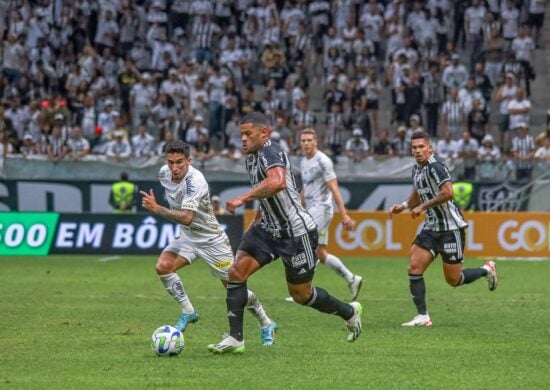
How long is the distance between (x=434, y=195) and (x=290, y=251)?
11.2ft

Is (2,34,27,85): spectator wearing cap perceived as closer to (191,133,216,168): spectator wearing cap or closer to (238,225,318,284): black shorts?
(191,133,216,168): spectator wearing cap

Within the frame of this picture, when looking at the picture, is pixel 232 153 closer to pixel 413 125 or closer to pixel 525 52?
pixel 413 125

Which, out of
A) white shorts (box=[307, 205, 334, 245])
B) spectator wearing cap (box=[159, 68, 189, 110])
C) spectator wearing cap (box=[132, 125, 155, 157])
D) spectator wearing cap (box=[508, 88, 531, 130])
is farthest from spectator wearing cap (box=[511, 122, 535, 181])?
white shorts (box=[307, 205, 334, 245])

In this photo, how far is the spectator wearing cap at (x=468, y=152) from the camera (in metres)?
27.0

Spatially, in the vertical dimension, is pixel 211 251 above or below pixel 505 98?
above

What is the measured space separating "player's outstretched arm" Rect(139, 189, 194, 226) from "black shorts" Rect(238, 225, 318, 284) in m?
0.64

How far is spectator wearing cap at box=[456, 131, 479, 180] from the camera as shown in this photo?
1065 inches

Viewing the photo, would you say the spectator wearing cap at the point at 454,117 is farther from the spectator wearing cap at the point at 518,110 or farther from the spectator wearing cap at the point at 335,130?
the spectator wearing cap at the point at 335,130

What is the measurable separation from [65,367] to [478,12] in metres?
24.5

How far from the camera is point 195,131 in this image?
3023 cm

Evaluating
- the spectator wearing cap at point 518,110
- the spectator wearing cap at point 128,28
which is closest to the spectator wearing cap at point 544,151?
the spectator wearing cap at point 518,110

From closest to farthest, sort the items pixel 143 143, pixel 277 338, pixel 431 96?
pixel 277 338
pixel 143 143
pixel 431 96

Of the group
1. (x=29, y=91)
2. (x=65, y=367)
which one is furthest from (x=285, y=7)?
(x=65, y=367)

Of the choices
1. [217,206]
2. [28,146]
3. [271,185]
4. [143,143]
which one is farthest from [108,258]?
[271,185]
